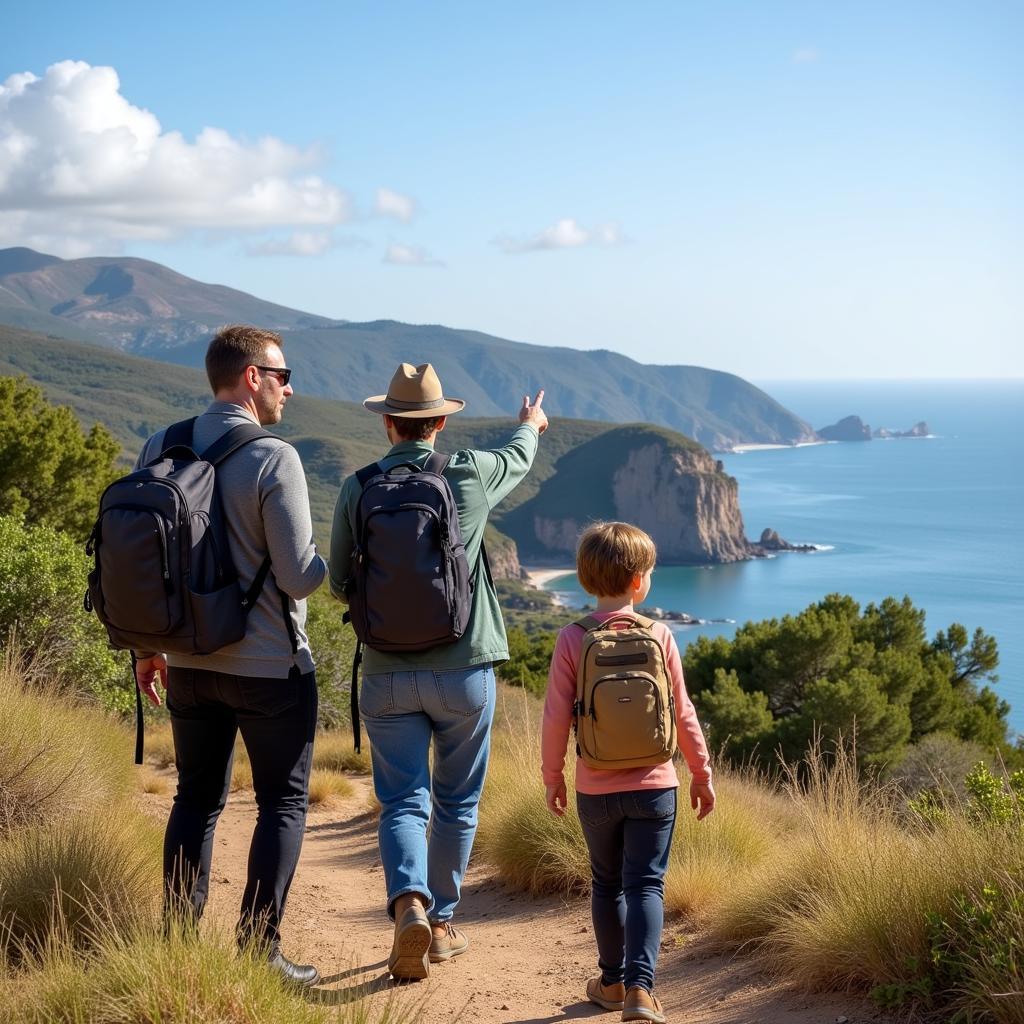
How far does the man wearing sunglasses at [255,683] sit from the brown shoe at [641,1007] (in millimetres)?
914

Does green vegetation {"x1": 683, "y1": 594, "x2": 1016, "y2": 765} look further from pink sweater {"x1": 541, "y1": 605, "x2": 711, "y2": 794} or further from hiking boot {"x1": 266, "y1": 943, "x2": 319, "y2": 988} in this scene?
hiking boot {"x1": 266, "y1": 943, "x2": 319, "y2": 988}

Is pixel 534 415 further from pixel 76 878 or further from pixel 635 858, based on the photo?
pixel 76 878

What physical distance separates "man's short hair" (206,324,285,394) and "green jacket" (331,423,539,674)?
1.49 feet

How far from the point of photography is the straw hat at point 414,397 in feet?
11.4

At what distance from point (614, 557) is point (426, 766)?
3.08ft

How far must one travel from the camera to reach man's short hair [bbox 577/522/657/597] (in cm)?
317

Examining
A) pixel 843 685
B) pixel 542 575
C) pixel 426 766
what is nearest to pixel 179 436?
pixel 426 766

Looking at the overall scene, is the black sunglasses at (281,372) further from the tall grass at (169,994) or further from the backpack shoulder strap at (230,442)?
the tall grass at (169,994)

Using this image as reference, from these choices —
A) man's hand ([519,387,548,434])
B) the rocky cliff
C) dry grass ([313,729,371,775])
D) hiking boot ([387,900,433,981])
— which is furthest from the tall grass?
the rocky cliff

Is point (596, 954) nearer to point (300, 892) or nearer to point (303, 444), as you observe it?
point (300, 892)

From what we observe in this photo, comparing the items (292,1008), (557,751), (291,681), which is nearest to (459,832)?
(557,751)

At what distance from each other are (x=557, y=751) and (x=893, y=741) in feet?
56.4

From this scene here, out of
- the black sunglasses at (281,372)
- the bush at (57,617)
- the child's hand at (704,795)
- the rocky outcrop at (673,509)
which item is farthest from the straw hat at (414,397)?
the rocky outcrop at (673,509)

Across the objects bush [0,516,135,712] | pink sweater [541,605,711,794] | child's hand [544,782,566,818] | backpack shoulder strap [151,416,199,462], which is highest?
backpack shoulder strap [151,416,199,462]
